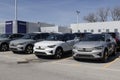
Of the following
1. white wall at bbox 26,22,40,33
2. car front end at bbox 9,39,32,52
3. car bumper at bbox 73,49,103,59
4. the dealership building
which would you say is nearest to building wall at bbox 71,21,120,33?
white wall at bbox 26,22,40,33

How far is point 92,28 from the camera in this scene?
2157 inches

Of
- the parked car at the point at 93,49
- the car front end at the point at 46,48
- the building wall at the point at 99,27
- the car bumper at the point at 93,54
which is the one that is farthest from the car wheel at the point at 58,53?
the building wall at the point at 99,27

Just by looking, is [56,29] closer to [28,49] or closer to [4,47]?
[4,47]

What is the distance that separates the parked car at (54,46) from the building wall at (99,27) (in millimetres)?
36825

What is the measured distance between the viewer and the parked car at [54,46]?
14.1 metres

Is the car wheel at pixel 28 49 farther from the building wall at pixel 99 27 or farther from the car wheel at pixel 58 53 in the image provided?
the building wall at pixel 99 27

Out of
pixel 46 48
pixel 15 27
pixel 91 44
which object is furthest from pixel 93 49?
pixel 15 27

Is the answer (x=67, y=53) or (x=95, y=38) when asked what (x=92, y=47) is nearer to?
(x=95, y=38)

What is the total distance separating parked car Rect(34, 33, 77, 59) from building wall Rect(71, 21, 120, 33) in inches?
1450

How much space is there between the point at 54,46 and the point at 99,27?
40.6 metres

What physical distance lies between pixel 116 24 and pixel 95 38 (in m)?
38.2

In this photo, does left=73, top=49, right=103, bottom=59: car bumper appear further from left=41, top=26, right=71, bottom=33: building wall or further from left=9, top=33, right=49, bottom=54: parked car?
left=41, top=26, right=71, bottom=33: building wall

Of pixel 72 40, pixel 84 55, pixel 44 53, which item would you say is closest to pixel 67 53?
pixel 72 40

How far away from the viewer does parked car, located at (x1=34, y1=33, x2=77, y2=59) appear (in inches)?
556
